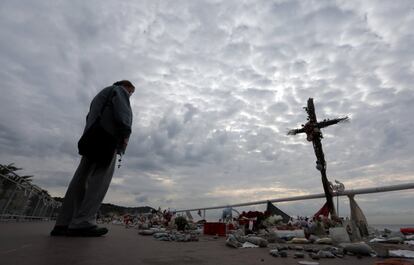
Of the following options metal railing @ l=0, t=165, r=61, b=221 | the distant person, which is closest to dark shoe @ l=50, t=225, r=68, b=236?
the distant person

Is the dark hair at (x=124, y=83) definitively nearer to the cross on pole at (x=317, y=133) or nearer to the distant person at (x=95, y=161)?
the distant person at (x=95, y=161)

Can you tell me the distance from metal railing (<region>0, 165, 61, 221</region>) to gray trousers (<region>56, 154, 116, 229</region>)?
466cm

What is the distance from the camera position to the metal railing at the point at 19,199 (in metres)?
8.43

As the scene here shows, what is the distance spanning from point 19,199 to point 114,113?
27.0 feet

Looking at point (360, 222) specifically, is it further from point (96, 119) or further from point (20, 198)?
point (20, 198)

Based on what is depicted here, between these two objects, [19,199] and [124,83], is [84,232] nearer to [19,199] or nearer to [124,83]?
[124,83]

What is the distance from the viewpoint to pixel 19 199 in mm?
9812

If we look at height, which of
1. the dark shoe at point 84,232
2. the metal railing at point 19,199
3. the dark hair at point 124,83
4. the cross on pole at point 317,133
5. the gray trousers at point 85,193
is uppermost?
the cross on pole at point 317,133

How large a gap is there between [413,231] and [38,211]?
45.5 ft

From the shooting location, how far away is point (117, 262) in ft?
5.96

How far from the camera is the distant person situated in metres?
3.69

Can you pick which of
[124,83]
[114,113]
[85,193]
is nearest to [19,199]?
[85,193]

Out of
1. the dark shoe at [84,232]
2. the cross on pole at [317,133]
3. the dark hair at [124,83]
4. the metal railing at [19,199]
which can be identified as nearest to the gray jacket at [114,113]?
the dark hair at [124,83]

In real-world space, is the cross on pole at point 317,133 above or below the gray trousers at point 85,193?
above
